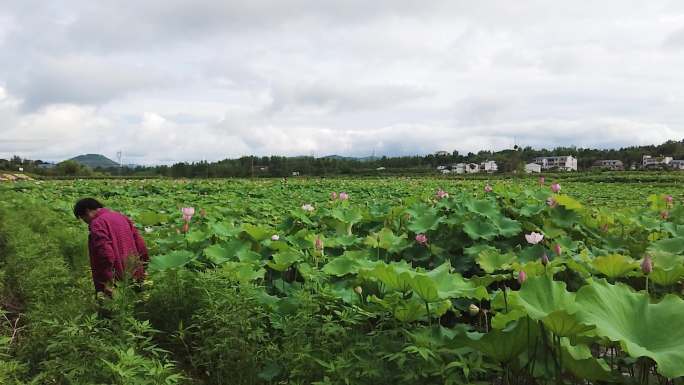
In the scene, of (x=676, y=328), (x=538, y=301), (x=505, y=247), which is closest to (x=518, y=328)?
(x=538, y=301)

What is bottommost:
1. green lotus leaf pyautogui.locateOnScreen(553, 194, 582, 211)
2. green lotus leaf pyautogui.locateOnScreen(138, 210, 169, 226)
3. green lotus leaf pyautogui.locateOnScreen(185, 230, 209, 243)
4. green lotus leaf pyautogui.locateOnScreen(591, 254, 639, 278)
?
green lotus leaf pyautogui.locateOnScreen(138, 210, 169, 226)

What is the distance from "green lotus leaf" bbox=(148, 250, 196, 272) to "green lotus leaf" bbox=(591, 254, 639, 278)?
2557mm

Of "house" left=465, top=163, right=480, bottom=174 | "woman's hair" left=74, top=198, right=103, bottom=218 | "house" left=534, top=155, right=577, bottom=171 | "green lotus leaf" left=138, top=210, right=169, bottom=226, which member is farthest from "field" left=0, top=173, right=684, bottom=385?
"house" left=534, top=155, right=577, bottom=171

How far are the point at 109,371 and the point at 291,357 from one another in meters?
0.76

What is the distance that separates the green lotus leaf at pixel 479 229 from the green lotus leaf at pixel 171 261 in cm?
199

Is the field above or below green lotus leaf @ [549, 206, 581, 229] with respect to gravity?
below

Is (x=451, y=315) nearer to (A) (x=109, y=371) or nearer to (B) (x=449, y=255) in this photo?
(B) (x=449, y=255)

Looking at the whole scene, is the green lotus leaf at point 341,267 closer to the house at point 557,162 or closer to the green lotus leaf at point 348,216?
the green lotus leaf at point 348,216

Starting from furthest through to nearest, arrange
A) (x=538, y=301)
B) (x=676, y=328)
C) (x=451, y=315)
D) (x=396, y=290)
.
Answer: (x=451, y=315), (x=396, y=290), (x=538, y=301), (x=676, y=328)

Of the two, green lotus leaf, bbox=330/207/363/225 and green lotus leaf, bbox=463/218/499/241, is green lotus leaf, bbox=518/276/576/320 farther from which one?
green lotus leaf, bbox=330/207/363/225

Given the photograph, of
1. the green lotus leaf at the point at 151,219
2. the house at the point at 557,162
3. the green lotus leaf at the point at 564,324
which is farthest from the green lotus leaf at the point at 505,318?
the house at the point at 557,162

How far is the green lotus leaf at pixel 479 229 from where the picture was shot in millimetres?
3352

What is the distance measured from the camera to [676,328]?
154cm

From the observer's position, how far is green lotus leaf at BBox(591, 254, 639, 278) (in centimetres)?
228
